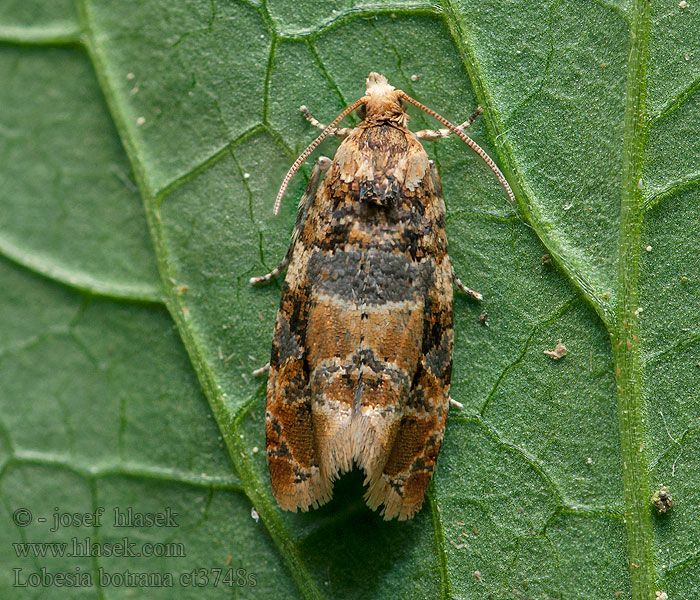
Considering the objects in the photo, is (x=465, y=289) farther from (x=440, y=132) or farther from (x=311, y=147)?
(x=311, y=147)

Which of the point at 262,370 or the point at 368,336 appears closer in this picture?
the point at 368,336

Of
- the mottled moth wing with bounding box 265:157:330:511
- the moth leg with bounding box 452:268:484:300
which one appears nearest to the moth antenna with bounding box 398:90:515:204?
the moth leg with bounding box 452:268:484:300

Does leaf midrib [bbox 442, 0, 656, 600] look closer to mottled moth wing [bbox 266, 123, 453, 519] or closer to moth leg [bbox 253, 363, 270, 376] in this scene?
mottled moth wing [bbox 266, 123, 453, 519]

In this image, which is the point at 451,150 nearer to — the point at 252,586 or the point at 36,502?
the point at 252,586

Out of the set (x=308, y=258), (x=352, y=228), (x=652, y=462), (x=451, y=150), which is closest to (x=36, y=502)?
(x=308, y=258)

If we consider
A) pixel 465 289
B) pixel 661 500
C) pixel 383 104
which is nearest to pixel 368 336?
pixel 465 289

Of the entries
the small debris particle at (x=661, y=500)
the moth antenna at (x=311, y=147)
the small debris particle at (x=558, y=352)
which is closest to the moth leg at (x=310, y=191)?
the moth antenna at (x=311, y=147)
